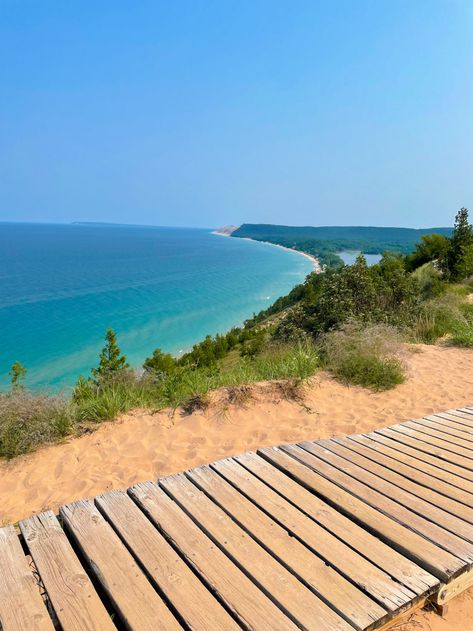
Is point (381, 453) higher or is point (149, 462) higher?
point (381, 453)

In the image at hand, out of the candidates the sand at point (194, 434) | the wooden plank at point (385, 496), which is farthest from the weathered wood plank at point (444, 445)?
the sand at point (194, 434)

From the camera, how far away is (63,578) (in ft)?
7.23

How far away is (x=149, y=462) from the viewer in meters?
4.87

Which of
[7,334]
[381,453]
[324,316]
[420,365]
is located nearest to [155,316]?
[7,334]

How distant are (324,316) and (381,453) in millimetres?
10857

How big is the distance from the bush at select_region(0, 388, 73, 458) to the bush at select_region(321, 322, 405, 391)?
4.66 meters

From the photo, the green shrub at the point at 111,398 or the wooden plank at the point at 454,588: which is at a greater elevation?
the wooden plank at the point at 454,588

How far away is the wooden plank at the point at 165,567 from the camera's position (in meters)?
1.96

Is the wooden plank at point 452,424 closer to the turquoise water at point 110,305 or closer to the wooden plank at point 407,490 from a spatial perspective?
the wooden plank at point 407,490

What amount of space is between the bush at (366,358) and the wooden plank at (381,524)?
418 cm

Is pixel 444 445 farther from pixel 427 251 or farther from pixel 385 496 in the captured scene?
pixel 427 251

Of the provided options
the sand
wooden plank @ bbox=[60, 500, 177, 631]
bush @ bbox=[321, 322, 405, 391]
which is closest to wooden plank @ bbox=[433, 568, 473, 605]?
wooden plank @ bbox=[60, 500, 177, 631]

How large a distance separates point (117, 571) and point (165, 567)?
0.84 ft

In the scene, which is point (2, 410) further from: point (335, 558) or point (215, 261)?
point (215, 261)
